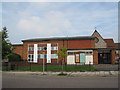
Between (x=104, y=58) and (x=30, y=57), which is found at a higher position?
(x=30, y=57)

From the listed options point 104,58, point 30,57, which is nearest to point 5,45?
point 30,57

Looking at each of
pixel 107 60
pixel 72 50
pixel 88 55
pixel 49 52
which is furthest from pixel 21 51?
pixel 107 60

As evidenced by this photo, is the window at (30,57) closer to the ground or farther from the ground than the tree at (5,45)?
closer to the ground

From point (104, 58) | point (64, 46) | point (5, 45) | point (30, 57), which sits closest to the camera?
point (5, 45)

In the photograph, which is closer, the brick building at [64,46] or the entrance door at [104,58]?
the brick building at [64,46]

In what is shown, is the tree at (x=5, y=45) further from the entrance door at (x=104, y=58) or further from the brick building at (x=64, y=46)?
the entrance door at (x=104, y=58)

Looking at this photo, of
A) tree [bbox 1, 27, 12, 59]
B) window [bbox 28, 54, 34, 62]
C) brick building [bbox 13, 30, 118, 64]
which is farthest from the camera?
window [bbox 28, 54, 34, 62]

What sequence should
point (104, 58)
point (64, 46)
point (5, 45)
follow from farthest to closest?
point (104, 58) → point (64, 46) → point (5, 45)

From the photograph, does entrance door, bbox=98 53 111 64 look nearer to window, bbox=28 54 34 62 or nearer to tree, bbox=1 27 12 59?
window, bbox=28 54 34 62

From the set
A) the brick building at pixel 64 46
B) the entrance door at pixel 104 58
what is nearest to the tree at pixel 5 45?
the brick building at pixel 64 46

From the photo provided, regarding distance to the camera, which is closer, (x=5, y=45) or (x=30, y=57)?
(x=5, y=45)

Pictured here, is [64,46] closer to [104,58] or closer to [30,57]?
[30,57]

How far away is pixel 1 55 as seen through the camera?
28156 mm

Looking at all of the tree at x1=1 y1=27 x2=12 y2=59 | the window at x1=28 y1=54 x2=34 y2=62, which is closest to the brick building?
the window at x1=28 y1=54 x2=34 y2=62
